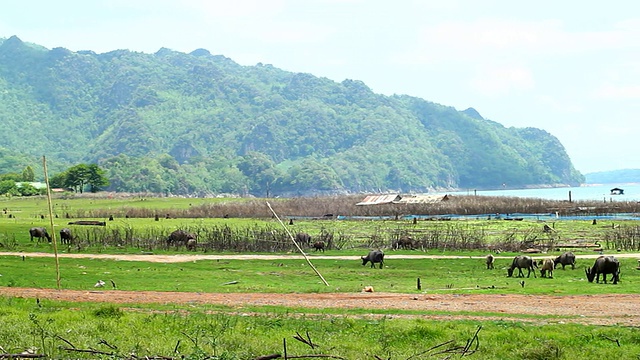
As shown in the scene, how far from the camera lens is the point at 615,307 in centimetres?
2192

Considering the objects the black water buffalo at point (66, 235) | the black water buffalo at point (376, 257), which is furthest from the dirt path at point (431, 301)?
the black water buffalo at point (66, 235)

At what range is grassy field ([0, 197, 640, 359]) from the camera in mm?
15016

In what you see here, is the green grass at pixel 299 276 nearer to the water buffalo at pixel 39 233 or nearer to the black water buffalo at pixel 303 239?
the black water buffalo at pixel 303 239

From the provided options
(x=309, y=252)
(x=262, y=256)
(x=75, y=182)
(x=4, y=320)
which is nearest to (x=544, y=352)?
(x=4, y=320)

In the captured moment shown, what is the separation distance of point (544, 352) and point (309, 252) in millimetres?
33428

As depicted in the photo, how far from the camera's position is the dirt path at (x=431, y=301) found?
2033cm

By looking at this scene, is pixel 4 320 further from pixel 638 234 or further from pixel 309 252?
pixel 638 234

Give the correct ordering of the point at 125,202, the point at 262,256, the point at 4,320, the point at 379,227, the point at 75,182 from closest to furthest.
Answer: the point at 4,320, the point at 262,256, the point at 379,227, the point at 125,202, the point at 75,182

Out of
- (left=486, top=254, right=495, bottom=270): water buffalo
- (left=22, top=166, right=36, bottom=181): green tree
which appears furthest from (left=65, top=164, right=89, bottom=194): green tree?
(left=486, top=254, right=495, bottom=270): water buffalo

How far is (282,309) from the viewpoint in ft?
70.0

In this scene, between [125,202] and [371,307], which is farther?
[125,202]

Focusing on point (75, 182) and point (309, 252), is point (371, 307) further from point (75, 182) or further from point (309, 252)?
point (75, 182)

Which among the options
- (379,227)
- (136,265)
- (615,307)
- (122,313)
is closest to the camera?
(122,313)

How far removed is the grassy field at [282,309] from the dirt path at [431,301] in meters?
1.25
